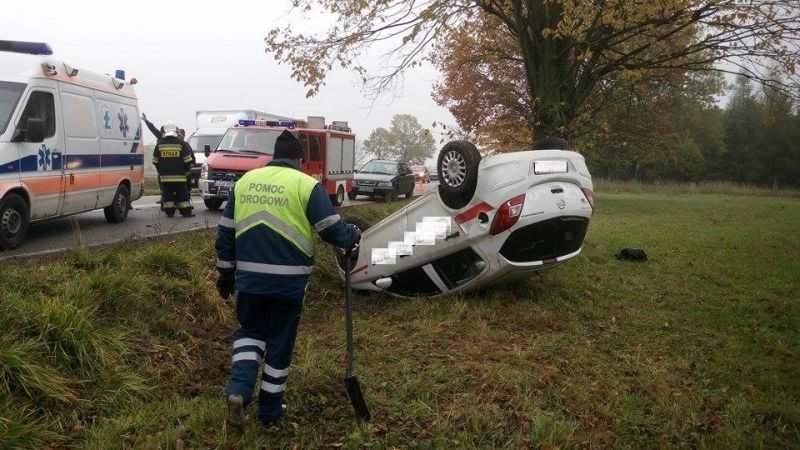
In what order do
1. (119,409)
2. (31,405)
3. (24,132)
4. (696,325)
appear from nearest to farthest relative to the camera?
(31,405) → (119,409) → (696,325) → (24,132)

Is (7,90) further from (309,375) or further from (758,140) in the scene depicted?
(758,140)

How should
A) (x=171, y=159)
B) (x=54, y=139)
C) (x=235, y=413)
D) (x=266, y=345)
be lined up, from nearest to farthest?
(x=235, y=413) < (x=266, y=345) < (x=54, y=139) < (x=171, y=159)

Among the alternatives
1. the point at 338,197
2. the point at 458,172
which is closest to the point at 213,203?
the point at 338,197

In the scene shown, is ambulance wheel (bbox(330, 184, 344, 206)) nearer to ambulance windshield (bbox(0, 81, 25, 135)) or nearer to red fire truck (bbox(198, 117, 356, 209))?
red fire truck (bbox(198, 117, 356, 209))

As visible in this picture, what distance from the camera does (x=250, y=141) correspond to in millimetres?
12797

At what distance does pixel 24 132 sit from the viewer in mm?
7098

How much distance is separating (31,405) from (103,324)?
1.13 meters

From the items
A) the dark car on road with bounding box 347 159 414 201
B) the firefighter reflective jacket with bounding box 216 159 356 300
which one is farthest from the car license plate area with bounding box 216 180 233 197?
the firefighter reflective jacket with bounding box 216 159 356 300

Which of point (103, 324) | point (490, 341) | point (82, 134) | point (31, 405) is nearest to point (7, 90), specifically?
point (82, 134)

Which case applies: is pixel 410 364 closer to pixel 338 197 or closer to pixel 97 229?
pixel 97 229

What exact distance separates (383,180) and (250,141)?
6799 millimetres

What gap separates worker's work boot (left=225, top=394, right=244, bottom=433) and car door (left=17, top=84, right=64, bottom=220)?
Result: 5.23 m

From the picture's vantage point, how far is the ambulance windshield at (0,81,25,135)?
7005 mm

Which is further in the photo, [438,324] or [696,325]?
[696,325]
